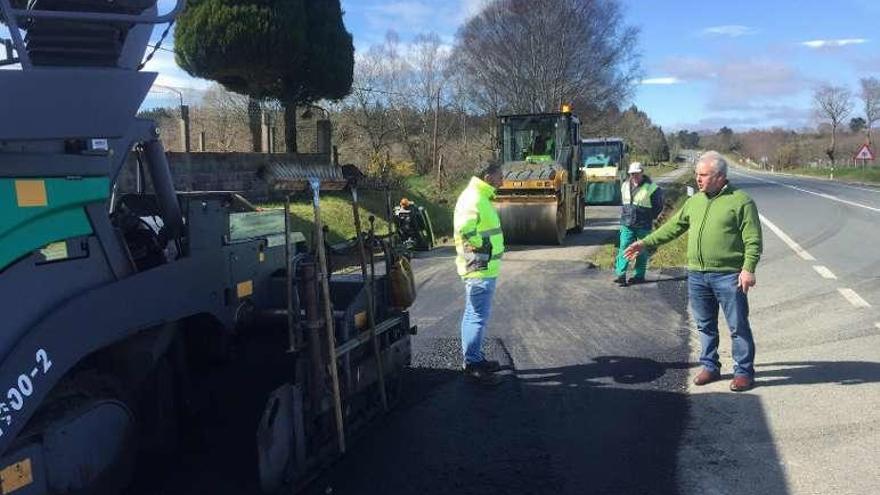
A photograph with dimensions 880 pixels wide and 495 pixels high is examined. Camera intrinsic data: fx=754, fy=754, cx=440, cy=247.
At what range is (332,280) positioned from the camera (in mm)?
5324

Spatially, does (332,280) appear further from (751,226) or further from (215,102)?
(215,102)

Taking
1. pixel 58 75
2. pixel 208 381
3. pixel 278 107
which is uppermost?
pixel 278 107

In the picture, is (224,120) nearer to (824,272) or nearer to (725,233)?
(824,272)

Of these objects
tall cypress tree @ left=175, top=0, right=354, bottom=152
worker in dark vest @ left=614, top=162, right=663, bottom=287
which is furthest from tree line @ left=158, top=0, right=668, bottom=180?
worker in dark vest @ left=614, top=162, right=663, bottom=287

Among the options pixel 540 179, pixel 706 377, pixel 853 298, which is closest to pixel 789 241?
pixel 540 179

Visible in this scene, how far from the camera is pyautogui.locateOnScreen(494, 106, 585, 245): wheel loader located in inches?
576

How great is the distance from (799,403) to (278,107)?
1704 cm

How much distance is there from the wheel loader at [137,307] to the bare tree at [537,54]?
31.4 m

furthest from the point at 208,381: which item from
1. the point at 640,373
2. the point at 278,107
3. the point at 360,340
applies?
the point at 278,107

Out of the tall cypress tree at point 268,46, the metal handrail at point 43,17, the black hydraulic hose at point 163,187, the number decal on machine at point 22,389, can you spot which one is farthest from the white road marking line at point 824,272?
the tall cypress tree at point 268,46

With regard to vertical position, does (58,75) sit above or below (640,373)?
above

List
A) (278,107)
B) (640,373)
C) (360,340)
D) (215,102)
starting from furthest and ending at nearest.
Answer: (215,102)
(278,107)
(640,373)
(360,340)

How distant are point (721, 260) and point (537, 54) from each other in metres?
31.1

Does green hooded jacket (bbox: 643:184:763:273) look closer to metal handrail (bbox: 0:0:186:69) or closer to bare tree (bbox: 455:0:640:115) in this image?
metal handrail (bbox: 0:0:186:69)
